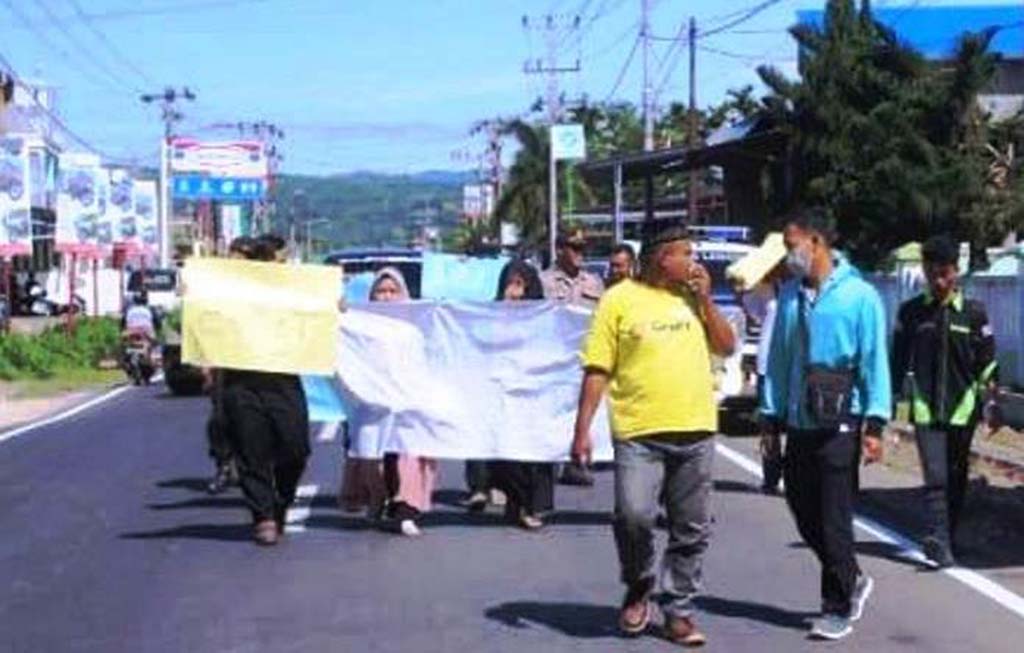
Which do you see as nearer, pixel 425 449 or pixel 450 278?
pixel 425 449

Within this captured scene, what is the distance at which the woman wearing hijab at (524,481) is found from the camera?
12055 mm

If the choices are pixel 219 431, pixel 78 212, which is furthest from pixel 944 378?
pixel 78 212

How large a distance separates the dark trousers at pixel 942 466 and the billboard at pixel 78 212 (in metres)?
44.1

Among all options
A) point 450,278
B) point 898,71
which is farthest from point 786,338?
point 898,71

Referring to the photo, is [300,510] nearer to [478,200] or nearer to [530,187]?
[530,187]

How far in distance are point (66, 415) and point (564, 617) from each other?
18.6 meters

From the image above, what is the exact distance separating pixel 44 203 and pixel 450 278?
2345 inches

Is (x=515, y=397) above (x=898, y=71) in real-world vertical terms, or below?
below

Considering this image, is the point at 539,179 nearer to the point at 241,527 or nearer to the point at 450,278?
the point at 450,278

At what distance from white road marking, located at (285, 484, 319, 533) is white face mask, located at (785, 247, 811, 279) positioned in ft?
15.4

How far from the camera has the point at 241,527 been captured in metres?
12.3

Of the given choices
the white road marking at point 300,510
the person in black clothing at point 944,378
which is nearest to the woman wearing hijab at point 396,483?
the white road marking at point 300,510

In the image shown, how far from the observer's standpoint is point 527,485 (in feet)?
39.9

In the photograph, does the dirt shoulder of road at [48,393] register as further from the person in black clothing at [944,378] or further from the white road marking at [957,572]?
the person in black clothing at [944,378]
